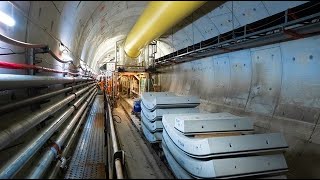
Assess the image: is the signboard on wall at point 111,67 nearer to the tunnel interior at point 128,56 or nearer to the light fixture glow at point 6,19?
the tunnel interior at point 128,56

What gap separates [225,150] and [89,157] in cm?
207

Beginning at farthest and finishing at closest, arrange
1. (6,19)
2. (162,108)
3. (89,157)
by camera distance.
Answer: (162,108)
(89,157)
(6,19)

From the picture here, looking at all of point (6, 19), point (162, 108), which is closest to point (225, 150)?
point (162, 108)

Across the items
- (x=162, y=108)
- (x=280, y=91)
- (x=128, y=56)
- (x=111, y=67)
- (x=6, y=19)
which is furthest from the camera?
(x=111, y=67)

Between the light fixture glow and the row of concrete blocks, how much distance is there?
1685mm

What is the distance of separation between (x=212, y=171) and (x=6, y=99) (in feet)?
6.49

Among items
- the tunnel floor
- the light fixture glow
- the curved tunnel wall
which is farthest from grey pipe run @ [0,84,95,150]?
the curved tunnel wall

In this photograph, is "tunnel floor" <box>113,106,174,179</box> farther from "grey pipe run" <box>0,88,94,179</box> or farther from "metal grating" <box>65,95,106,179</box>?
"grey pipe run" <box>0,88,94,179</box>

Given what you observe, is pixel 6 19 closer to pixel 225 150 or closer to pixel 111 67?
pixel 225 150

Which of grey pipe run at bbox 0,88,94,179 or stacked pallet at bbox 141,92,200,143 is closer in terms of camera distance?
grey pipe run at bbox 0,88,94,179

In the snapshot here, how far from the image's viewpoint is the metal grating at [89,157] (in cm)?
269

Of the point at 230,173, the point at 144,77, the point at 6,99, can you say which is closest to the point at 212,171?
the point at 230,173

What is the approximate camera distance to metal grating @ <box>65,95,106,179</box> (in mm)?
2686

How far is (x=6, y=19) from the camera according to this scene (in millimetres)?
2127
